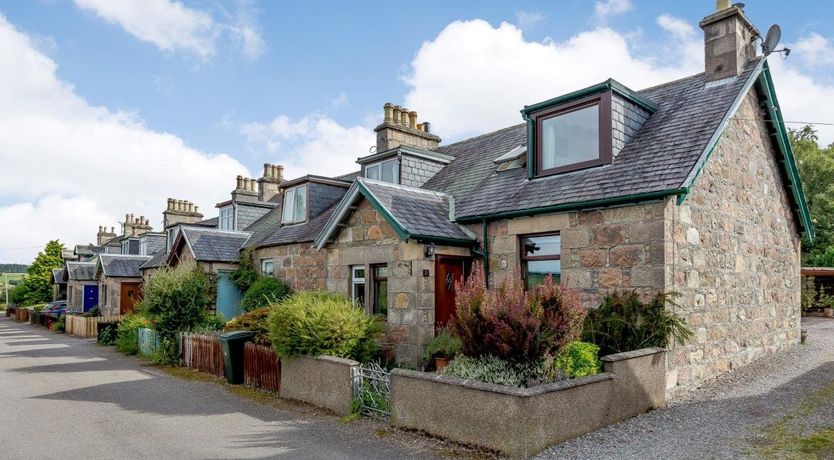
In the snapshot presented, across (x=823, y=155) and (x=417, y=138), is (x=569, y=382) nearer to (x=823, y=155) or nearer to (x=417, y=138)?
(x=417, y=138)

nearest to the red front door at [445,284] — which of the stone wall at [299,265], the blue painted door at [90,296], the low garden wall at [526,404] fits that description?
the low garden wall at [526,404]

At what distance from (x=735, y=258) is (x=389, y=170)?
10374mm

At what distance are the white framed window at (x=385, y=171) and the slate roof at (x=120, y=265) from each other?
61.0 feet

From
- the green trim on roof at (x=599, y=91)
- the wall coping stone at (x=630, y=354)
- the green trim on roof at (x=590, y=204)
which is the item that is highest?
the green trim on roof at (x=599, y=91)

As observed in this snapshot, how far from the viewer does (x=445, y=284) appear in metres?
12.1

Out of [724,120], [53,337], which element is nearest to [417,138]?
[724,120]

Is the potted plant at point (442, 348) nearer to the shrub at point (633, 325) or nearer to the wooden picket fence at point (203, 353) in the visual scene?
the shrub at point (633, 325)

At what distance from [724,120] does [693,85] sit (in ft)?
7.75

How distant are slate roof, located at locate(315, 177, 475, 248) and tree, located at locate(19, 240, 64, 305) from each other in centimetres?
4896

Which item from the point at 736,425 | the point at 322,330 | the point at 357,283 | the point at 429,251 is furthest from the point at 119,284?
the point at 736,425

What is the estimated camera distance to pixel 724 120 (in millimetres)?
10734

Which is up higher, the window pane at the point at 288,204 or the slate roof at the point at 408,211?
the window pane at the point at 288,204

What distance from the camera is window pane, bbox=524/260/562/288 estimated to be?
1131 centimetres

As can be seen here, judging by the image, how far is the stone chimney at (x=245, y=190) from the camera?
1105 inches
